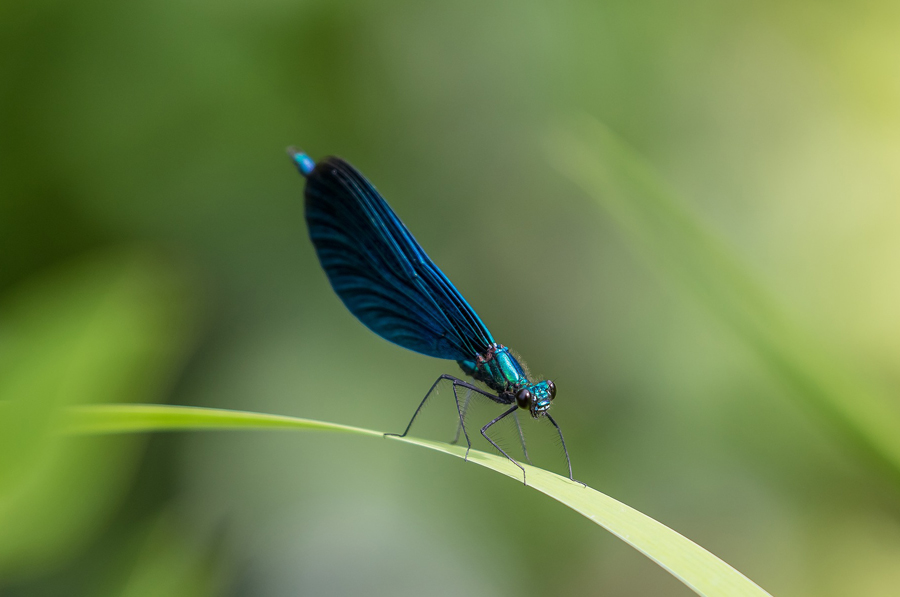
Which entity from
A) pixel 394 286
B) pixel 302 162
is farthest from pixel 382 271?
pixel 302 162

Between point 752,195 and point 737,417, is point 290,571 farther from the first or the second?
point 752,195

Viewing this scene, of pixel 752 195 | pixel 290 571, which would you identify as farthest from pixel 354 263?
pixel 752 195

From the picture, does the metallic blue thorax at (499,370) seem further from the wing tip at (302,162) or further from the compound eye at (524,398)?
the wing tip at (302,162)

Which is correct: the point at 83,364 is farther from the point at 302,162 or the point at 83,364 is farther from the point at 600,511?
the point at 600,511

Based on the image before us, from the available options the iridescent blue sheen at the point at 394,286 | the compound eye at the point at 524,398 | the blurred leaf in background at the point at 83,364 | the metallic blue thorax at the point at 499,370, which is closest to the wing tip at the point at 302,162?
the iridescent blue sheen at the point at 394,286

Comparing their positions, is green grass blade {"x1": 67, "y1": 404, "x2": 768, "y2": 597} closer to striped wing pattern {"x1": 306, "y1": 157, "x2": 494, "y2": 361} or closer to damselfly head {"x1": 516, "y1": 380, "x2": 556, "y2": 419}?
damselfly head {"x1": 516, "y1": 380, "x2": 556, "y2": 419}

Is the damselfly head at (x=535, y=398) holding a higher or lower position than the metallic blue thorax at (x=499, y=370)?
lower
